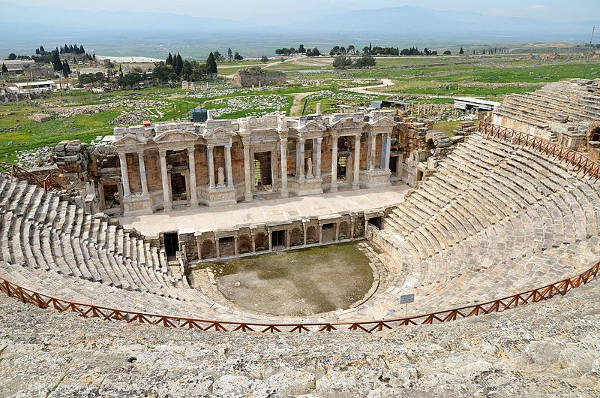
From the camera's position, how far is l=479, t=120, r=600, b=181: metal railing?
766 inches

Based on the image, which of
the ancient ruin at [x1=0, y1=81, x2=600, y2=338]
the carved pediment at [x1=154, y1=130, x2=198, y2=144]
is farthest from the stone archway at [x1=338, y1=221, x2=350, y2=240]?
the carved pediment at [x1=154, y1=130, x2=198, y2=144]

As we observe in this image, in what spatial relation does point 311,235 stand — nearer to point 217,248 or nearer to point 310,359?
point 217,248

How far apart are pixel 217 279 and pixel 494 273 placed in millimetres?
11611

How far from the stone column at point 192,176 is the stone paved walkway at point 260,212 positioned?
1.83ft

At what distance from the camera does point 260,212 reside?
1017 inches

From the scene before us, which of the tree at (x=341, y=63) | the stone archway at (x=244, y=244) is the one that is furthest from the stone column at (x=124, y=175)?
the tree at (x=341, y=63)

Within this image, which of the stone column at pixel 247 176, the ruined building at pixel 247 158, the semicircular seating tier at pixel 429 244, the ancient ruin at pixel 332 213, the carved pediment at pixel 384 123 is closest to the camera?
the semicircular seating tier at pixel 429 244

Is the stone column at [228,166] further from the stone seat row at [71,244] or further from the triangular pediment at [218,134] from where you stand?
the stone seat row at [71,244]

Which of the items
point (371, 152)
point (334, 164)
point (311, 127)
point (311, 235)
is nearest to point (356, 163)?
point (371, 152)

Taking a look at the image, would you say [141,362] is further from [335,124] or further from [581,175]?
[335,124]

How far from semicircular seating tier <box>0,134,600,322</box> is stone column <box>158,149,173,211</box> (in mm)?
3984

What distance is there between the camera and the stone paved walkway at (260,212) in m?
24.2

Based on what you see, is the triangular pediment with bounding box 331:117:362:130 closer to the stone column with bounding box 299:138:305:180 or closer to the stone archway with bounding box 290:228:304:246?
the stone column with bounding box 299:138:305:180

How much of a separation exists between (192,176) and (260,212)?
4.17 meters
